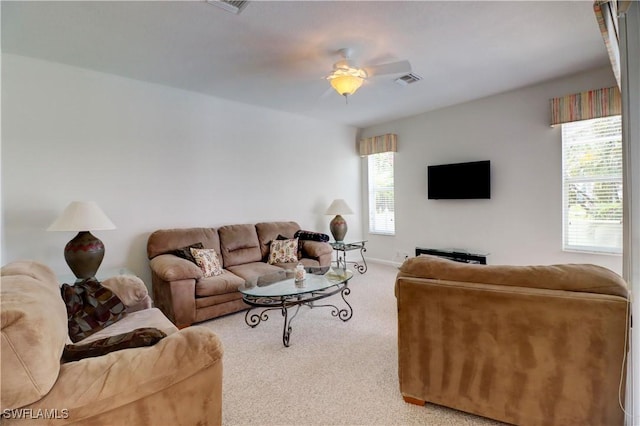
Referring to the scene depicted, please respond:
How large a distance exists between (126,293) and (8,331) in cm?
152

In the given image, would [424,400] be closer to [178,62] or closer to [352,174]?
[178,62]

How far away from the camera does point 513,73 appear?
3.53 meters

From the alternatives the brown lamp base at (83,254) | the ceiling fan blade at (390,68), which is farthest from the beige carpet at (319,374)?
the ceiling fan blade at (390,68)

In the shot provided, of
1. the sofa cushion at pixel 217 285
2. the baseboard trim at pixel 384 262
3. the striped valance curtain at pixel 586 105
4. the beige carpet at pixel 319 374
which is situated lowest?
the beige carpet at pixel 319 374

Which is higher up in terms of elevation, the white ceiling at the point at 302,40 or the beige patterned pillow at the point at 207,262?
the white ceiling at the point at 302,40

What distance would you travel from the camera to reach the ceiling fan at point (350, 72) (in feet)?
8.95

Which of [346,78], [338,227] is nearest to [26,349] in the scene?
[346,78]

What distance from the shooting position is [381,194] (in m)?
5.89

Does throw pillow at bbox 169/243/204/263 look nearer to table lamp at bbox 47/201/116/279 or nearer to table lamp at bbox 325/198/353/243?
table lamp at bbox 47/201/116/279

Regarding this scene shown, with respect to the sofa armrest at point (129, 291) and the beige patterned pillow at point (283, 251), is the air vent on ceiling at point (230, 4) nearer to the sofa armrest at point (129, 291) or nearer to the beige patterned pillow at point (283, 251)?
the sofa armrest at point (129, 291)

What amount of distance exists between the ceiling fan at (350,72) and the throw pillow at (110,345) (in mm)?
2406

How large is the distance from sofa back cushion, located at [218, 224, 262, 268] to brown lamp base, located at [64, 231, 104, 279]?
137 cm

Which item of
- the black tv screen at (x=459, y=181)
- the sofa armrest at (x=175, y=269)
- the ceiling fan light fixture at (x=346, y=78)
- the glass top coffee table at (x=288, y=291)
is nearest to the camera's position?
the glass top coffee table at (x=288, y=291)

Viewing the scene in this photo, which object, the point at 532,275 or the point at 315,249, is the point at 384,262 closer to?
the point at 315,249
